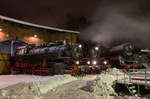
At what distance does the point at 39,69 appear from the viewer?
15.1 m

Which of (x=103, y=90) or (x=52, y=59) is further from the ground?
(x=52, y=59)

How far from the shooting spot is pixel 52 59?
44.6 ft

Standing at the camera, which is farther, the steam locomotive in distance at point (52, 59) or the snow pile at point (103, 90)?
the steam locomotive in distance at point (52, 59)

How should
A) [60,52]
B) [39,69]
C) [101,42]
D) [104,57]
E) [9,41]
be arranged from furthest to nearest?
[9,41]
[101,42]
[104,57]
[39,69]
[60,52]

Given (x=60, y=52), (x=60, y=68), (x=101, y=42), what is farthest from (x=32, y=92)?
(x=101, y=42)

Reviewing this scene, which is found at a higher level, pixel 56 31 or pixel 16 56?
pixel 56 31

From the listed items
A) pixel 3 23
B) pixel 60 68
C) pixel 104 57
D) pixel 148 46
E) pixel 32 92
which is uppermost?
pixel 3 23

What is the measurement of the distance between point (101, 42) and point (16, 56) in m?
12.4

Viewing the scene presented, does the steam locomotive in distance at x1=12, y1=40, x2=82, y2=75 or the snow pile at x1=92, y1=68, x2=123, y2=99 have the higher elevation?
the steam locomotive in distance at x1=12, y1=40, x2=82, y2=75

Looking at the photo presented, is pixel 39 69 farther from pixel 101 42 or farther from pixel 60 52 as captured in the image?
Answer: pixel 101 42

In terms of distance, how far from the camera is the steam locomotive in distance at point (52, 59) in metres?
12.8

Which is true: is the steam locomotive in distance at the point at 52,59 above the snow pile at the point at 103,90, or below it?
above

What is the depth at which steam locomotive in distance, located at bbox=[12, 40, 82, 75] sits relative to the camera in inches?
502

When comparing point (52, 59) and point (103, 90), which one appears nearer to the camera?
point (103, 90)
